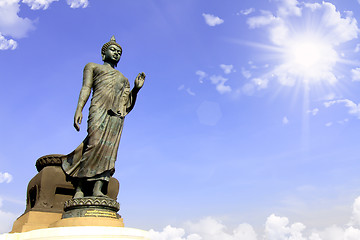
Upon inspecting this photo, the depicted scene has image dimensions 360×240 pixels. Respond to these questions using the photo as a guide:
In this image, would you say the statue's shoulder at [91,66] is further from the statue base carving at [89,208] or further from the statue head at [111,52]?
the statue base carving at [89,208]

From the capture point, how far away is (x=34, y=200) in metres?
8.01

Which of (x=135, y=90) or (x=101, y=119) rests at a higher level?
(x=135, y=90)

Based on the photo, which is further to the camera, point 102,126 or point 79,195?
point 102,126

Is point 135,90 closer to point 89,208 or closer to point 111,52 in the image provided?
point 111,52

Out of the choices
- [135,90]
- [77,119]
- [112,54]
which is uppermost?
[112,54]

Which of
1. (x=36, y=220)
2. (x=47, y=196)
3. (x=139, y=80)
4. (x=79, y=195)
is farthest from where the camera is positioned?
(x=139, y=80)

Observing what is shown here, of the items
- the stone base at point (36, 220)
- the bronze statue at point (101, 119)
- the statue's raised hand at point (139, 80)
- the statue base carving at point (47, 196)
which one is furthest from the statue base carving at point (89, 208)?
the statue's raised hand at point (139, 80)

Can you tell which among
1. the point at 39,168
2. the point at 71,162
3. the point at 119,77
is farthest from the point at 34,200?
the point at 119,77

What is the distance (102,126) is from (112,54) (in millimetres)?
2155

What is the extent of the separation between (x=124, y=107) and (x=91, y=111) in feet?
3.04

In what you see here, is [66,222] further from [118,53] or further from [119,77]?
[118,53]

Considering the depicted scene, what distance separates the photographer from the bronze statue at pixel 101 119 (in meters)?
7.17

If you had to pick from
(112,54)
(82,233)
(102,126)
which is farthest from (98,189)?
(112,54)

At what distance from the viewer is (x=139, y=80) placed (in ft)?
27.0
